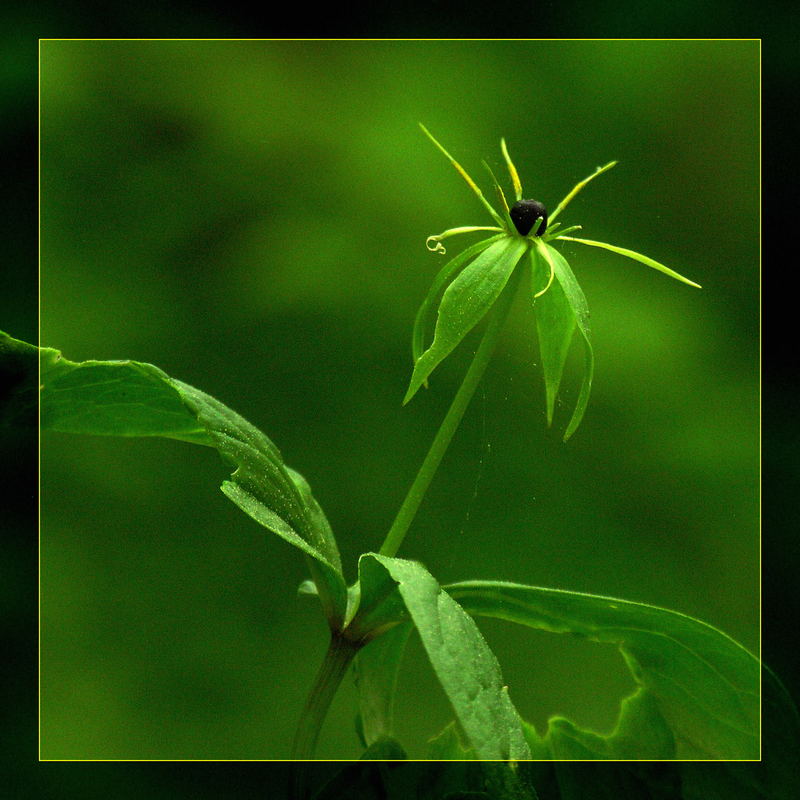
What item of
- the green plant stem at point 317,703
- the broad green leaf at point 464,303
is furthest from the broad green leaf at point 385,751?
the broad green leaf at point 464,303

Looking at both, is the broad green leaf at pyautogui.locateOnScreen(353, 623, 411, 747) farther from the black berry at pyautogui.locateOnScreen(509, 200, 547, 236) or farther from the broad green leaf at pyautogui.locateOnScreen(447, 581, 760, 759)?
the black berry at pyautogui.locateOnScreen(509, 200, 547, 236)

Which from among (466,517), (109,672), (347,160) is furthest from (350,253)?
(109,672)

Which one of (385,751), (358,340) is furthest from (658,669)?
(358,340)

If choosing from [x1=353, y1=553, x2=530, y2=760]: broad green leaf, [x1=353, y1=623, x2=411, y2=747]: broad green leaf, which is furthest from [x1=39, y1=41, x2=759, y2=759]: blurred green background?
[x1=353, y1=553, x2=530, y2=760]: broad green leaf

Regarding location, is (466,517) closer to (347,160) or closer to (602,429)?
(602,429)

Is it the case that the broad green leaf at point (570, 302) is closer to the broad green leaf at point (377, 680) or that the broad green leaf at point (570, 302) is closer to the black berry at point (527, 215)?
the black berry at point (527, 215)

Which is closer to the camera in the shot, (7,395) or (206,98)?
(7,395)
